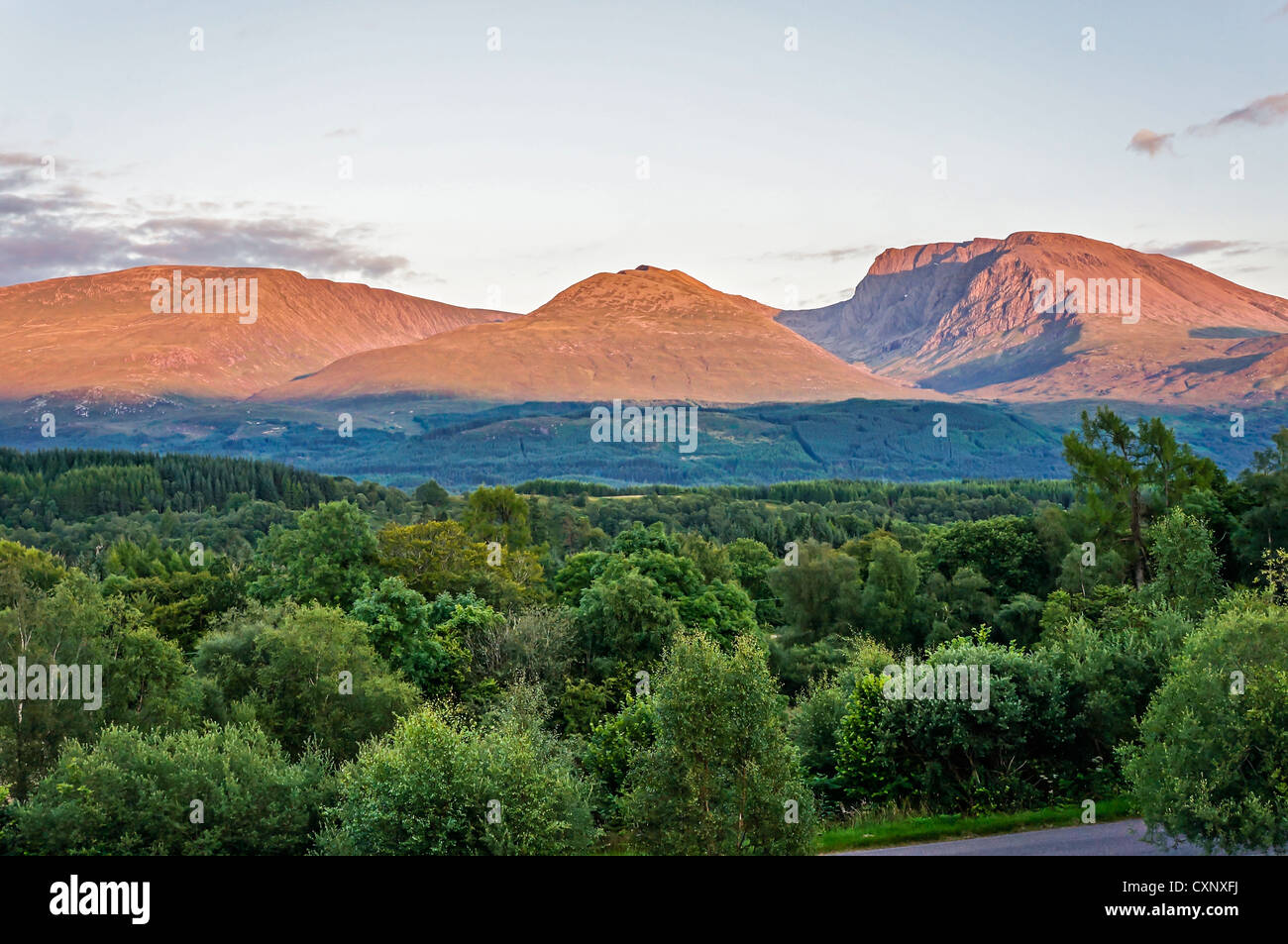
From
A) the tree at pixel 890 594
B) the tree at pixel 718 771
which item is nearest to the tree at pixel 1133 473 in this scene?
the tree at pixel 890 594

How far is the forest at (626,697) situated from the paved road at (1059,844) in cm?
138

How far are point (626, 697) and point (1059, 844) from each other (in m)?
23.7

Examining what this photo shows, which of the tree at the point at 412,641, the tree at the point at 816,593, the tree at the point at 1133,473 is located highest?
the tree at the point at 1133,473

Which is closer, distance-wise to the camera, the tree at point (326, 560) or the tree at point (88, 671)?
the tree at point (88, 671)

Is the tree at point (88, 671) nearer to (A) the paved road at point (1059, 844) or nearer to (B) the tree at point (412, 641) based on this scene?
(B) the tree at point (412, 641)

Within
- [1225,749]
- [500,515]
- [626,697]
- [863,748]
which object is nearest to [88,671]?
[626,697]

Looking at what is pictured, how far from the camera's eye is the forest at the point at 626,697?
1033 inches

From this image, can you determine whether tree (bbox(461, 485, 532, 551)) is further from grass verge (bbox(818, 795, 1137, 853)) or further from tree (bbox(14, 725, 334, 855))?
grass verge (bbox(818, 795, 1137, 853))

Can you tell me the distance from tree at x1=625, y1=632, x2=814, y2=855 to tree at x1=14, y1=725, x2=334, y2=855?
10882 millimetres

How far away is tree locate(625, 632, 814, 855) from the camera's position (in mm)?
25906

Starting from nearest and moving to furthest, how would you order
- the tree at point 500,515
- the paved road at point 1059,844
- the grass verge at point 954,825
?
the paved road at point 1059,844, the grass verge at point 954,825, the tree at point 500,515

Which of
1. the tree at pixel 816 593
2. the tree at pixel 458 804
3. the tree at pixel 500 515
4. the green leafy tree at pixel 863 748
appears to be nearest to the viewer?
the tree at pixel 458 804

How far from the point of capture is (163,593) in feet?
237
